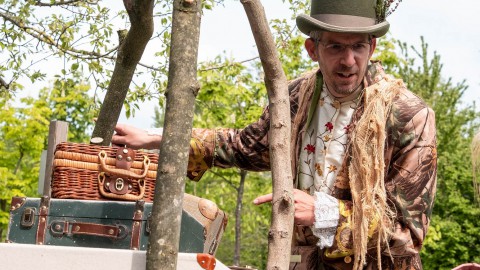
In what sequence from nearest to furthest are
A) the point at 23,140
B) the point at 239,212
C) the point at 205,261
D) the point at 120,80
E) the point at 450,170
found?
1. the point at 205,261
2. the point at 120,80
3. the point at 239,212
4. the point at 23,140
5. the point at 450,170

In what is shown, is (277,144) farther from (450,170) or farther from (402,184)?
(450,170)

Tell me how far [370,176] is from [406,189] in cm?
16

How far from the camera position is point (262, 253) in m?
31.8

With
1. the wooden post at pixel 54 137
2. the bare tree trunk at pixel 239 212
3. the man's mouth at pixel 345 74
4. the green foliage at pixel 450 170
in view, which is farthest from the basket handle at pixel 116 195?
→ the green foliage at pixel 450 170

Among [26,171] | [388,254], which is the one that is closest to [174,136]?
[388,254]

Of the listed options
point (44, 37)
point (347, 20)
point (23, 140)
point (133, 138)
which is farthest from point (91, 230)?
point (23, 140)

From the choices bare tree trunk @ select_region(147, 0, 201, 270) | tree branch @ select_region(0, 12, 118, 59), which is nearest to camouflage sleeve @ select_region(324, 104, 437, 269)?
bare tree trunk @ select_region(147, 0, 201, 270)

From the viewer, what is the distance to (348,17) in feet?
12.4

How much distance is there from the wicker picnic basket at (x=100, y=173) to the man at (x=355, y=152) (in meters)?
0.38

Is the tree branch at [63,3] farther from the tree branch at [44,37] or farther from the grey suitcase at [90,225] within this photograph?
the grey suitcase at [90,225]

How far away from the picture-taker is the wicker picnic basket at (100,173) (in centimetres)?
353

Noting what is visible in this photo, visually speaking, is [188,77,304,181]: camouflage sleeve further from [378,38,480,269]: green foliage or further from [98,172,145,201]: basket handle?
[378,38,480,269]: green foliage

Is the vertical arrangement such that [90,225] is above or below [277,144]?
below

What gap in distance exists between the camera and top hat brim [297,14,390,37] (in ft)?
12.1
